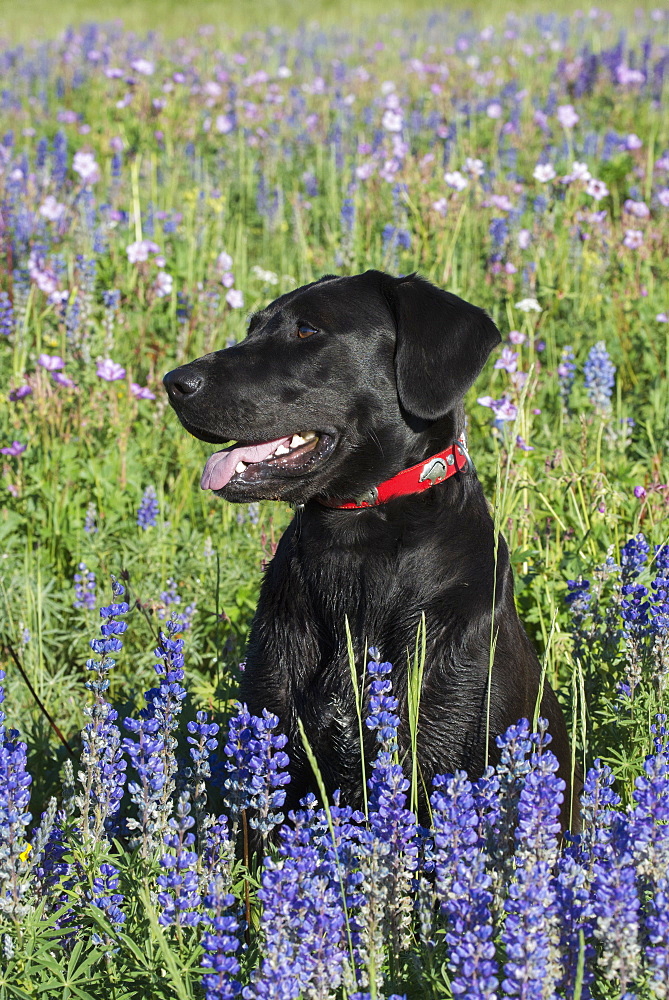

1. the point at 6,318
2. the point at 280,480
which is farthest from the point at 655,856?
the point at 6,318

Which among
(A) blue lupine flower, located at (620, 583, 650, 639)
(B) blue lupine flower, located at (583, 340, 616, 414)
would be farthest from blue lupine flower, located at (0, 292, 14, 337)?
(A) blue lupine flower, located at (620, 583, 650, 639)

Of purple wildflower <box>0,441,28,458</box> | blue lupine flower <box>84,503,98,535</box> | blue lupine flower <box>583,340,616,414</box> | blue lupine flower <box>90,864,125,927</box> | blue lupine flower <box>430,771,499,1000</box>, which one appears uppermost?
blue lupine flower <box>583,340,616,414</box>

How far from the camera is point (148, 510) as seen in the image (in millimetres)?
3734

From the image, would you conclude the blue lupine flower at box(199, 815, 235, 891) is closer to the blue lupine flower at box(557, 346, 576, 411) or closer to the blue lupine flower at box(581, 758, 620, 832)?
the blue lupine flower at box(581, 758, 620, 832)

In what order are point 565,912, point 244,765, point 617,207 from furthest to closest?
1. point 617,207
2. point 244,765
3. point 565,912

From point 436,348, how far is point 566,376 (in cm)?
210

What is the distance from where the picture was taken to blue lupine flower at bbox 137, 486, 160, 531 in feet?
12.1

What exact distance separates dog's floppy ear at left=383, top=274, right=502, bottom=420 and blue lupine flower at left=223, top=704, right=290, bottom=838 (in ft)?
3.41

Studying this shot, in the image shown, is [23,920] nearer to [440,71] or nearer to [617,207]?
[617,207]

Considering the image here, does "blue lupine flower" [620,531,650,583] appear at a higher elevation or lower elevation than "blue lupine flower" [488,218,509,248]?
lower

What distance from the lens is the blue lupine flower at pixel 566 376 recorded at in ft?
14.6

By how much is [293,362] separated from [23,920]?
1517 millimetres

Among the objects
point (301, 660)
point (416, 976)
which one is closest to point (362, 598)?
point (301, 660)

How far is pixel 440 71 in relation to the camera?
9.40 m
